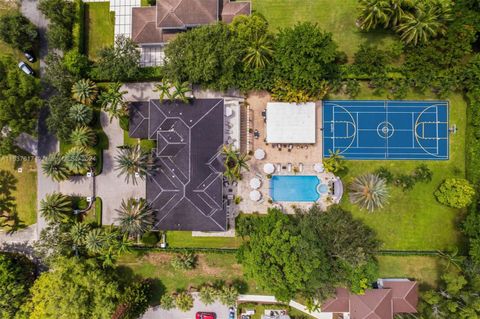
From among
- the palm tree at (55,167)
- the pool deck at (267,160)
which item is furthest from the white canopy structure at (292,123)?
the palm tree at (55,167)

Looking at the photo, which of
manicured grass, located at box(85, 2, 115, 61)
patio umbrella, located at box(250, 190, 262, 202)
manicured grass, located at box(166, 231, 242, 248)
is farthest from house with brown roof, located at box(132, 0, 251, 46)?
manicured grass, located at box(166, 231, 242, 248)

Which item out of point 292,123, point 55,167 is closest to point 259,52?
point 292,123

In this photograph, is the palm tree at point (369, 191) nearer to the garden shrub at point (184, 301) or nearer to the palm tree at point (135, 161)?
the garden shrub at point (184, 301)

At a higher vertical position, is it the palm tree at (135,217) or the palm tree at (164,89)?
the palm tree at (164,89)

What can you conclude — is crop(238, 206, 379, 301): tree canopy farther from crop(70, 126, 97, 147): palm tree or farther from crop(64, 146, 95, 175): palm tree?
crop(70, 126, 97, 147): palm tree

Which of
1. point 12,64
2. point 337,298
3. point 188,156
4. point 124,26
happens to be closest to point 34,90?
point 12,64
